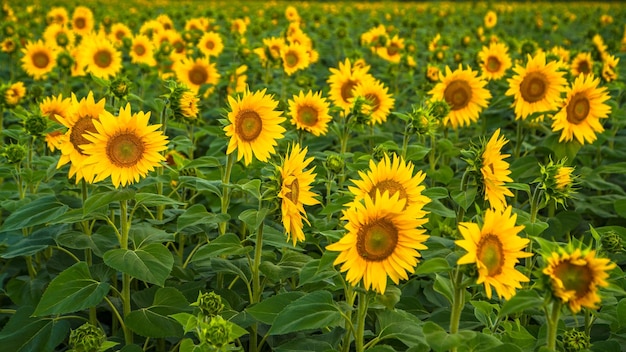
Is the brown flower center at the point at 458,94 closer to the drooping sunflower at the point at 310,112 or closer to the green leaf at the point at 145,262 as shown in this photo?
the drooping sunflower at the point at 310,112

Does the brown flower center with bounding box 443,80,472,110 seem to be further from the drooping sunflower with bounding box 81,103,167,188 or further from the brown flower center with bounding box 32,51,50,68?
the brown flower center with bounding box 32,51,50,68

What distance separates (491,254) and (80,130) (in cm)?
156

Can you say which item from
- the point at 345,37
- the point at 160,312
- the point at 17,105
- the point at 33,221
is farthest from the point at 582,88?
the point at 345,37

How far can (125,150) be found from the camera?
2.57 m

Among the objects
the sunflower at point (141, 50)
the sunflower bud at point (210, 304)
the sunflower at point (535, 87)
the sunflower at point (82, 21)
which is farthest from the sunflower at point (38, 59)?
the sunflower bud at point (210, 304)

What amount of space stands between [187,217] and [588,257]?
151 cm

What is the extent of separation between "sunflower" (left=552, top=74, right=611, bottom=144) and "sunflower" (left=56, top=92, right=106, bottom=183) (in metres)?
2.38

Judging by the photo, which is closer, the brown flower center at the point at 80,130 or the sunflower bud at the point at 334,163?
the brown flower center at the point at 80,130

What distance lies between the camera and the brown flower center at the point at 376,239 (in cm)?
207

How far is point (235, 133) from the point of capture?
2.94m

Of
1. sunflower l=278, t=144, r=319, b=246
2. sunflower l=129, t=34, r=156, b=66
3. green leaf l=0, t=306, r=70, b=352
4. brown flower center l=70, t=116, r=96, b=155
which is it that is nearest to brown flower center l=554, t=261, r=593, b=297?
sunflower l=278, t=144, r=319, b=246

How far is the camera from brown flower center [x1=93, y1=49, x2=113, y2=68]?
17.9 feet

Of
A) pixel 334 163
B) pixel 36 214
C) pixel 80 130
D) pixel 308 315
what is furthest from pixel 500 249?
pixel 36 214

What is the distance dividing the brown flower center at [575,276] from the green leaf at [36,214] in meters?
1.78
